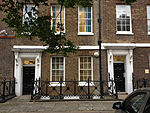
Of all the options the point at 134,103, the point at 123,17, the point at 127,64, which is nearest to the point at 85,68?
the point at 127,64

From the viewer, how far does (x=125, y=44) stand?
14.0m

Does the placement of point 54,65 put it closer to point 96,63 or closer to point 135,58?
point 96,63

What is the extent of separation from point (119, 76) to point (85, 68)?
2.92 meters

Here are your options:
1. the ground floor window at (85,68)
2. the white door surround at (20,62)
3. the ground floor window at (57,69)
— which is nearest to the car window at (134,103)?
the ground floor window at (85,68)

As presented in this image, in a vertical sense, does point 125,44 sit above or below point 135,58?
above

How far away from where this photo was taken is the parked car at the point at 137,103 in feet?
9.83

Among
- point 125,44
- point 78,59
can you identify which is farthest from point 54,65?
point 125,44

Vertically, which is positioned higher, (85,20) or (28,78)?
(85,20)

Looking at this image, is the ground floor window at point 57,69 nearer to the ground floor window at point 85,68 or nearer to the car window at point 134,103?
the ground floor window at point 85,68

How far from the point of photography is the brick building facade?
44.9 feet

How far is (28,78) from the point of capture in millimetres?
14289

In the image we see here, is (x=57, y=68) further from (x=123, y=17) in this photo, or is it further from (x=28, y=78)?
(x=123, y=17)

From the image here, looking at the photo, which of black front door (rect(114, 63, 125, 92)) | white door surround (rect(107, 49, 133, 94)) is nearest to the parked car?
white door surround (rect(107, 49, 133, 94))

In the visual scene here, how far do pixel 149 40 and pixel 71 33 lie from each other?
21.3 ft
